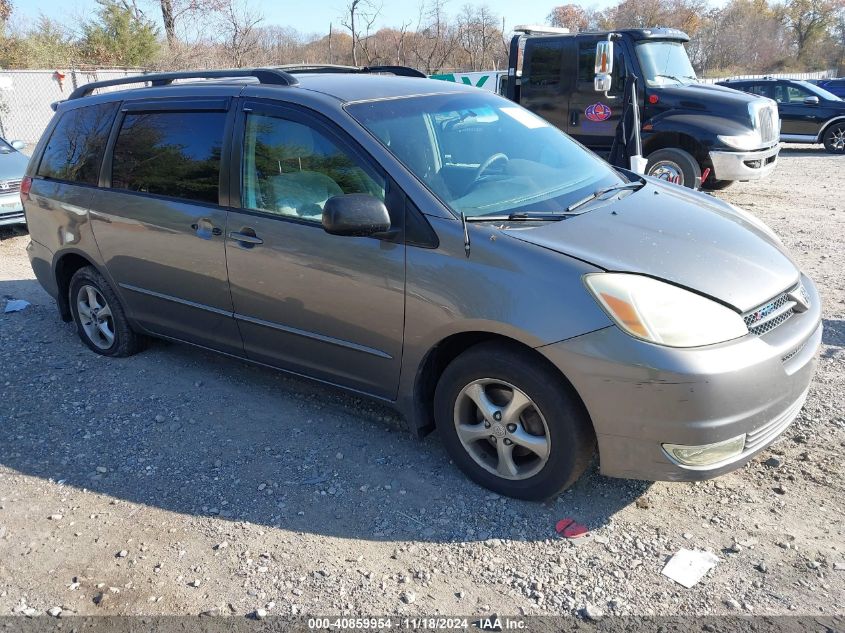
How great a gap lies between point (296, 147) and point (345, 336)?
3.41ft

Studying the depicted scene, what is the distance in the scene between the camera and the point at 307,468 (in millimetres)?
3559

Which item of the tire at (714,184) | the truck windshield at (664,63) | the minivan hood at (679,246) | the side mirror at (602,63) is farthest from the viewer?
the truck windshield at (664,63)

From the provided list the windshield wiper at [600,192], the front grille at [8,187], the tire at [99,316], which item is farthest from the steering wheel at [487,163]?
the front grille at [8,187]

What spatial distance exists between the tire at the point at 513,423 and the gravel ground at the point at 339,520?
134 millimetres

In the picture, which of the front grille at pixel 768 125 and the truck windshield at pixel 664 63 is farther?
the truck windshield at pixel 664 63

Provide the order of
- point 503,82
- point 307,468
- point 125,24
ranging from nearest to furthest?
point 307,468 → point 503,82 → point 125,24

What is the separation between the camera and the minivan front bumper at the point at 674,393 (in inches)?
104

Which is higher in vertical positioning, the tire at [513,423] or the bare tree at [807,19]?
the bare tree at [807,19]

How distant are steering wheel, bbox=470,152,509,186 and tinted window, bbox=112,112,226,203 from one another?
1.47 metres

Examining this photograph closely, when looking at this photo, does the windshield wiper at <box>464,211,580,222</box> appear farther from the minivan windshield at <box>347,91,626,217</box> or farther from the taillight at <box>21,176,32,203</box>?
the taillight at <box>21,176,32,203</box>

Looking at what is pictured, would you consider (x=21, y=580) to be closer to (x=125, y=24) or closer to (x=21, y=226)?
(x=21, y=226)

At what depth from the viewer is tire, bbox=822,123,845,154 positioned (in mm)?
16469

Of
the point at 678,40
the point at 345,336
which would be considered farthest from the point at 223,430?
the point at 678,40

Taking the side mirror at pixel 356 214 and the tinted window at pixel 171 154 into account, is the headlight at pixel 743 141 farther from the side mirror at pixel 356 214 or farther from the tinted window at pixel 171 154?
the side mirror at pixel 356 214
